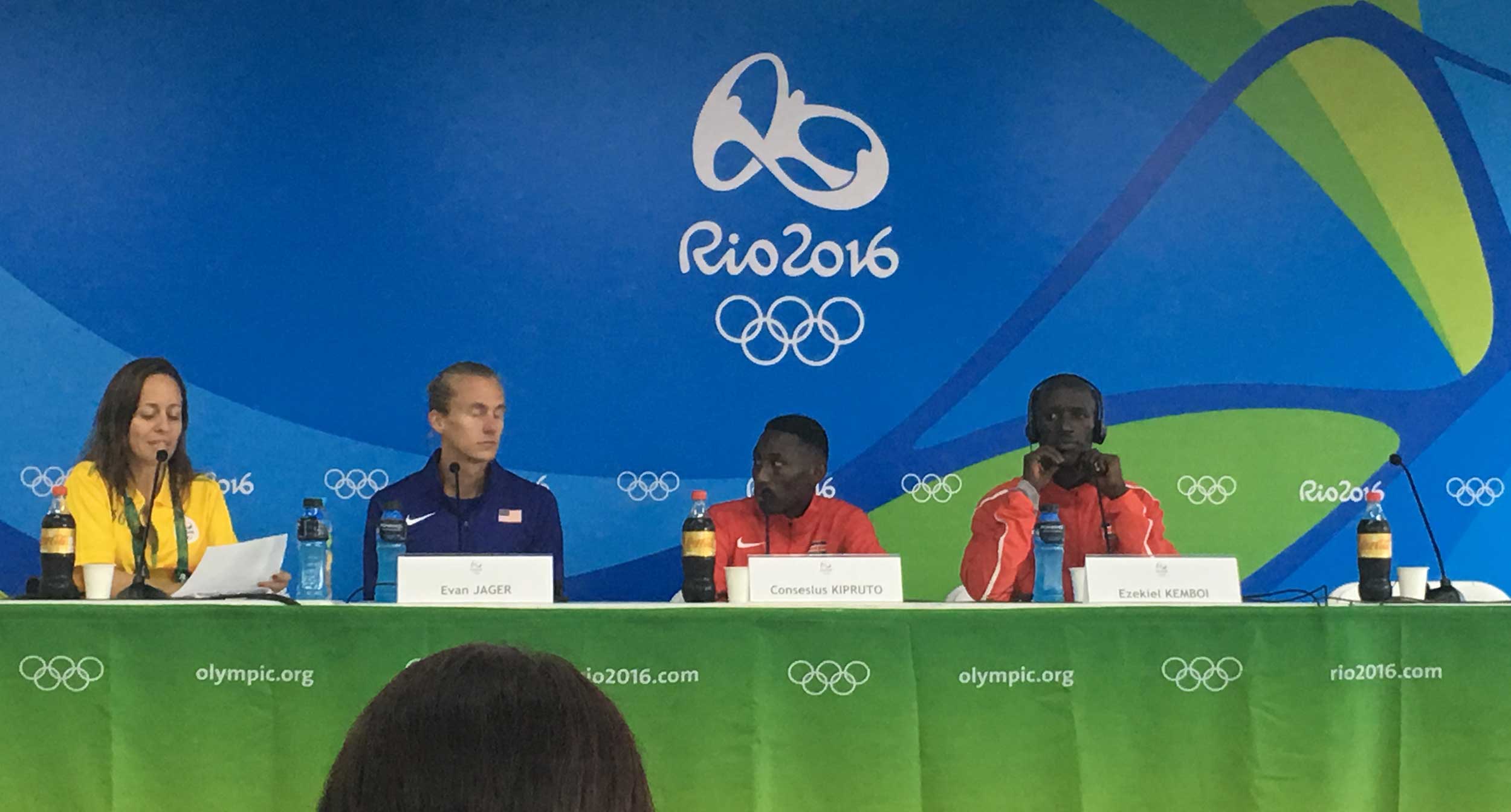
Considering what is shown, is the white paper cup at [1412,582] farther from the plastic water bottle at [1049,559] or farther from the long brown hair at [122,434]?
the long brown hair at [122,434]

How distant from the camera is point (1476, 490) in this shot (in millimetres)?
5055

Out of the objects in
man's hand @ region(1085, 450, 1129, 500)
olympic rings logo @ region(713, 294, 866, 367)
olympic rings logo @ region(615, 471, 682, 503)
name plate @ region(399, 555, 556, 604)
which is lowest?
name plate @ region(399, 555, 556, 604)

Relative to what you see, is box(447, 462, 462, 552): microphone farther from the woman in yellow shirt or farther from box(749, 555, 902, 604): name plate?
box(749, 555, 902, 604): name plate

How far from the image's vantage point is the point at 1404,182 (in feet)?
16.8

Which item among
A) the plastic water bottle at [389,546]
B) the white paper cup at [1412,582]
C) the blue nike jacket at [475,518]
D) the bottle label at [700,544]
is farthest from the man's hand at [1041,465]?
the plastic water bottle at [389,546]

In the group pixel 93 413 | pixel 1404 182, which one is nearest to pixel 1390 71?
pixel 1404 182

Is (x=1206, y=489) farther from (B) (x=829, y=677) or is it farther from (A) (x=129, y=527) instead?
(A) (x=129, y=527)

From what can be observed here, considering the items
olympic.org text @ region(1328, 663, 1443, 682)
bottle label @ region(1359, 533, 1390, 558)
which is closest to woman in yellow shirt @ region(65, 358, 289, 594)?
olympic.org text @ region(1328, 663, 1443, 682)

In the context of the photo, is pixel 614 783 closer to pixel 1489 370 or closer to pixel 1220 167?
pixel 1220 167

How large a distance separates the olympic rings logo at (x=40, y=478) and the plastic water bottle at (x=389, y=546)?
143 cm

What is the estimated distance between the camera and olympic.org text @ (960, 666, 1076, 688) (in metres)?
2.70

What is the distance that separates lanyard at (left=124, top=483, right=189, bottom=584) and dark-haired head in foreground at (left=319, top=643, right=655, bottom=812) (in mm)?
3245

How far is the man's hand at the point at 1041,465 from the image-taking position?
3910 millimetres

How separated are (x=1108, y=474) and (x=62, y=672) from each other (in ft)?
8.73
